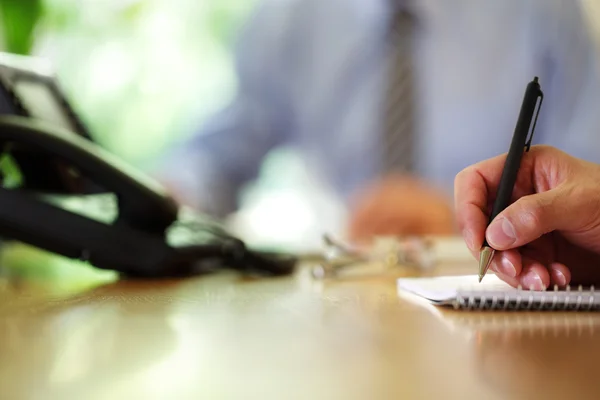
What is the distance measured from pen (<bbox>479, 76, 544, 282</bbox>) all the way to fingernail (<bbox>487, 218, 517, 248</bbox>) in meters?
0.01

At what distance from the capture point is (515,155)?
48cm

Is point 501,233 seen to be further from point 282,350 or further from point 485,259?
point 282,350

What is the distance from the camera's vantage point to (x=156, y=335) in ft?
1.18

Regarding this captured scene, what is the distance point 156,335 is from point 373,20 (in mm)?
1379

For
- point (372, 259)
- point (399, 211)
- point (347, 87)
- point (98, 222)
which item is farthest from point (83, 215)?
point (347, 87)

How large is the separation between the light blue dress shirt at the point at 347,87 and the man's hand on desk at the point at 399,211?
5 cm

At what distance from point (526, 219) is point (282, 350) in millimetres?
222

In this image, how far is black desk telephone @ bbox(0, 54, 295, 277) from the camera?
58cm

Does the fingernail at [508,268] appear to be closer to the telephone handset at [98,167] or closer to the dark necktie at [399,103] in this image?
the telephone handset at [98,167]

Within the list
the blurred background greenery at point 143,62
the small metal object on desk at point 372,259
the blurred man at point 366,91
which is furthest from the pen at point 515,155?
the blurred background greenery at point 143,62

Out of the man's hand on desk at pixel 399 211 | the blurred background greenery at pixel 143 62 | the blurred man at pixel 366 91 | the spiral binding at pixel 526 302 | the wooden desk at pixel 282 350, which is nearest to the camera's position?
the wooden desk at pixel 282 350

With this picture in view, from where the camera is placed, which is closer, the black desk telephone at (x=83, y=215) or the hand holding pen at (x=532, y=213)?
the hand holding pen at (x=532, y=213)

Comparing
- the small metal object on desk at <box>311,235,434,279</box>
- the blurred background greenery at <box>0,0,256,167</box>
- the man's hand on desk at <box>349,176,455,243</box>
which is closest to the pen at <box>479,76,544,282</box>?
the small metal object on desk at <box>311,235,434,279</box>

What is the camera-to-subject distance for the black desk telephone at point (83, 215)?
577 mm
